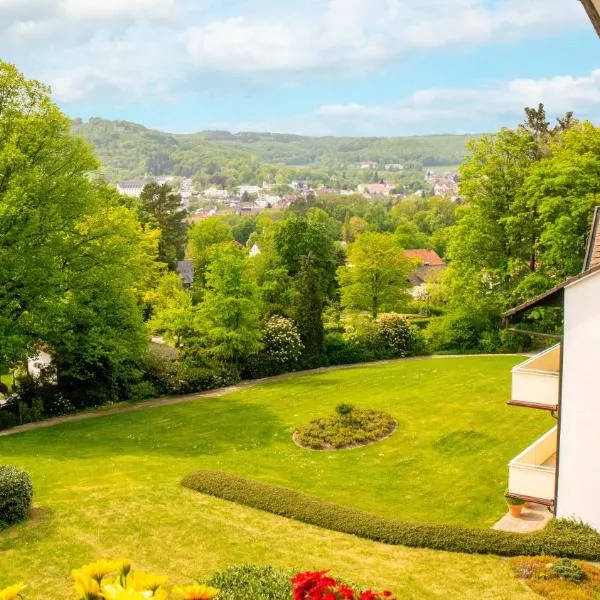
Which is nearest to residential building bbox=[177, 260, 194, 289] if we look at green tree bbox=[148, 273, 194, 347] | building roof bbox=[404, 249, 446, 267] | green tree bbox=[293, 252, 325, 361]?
building roof bbox=[404, 249, 446, 267]

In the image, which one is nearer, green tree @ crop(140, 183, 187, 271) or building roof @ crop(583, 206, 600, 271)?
building roof @ crop(583, 206, 600, 271)

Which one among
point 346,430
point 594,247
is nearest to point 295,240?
point 346,430

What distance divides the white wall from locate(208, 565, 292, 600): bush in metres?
7.75

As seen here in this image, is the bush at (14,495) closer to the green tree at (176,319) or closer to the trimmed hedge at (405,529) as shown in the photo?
the trimmed hedge at (405,529)

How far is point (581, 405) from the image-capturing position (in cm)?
1641

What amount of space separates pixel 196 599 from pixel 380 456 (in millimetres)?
21456

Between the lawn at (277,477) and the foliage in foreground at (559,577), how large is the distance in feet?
1.13

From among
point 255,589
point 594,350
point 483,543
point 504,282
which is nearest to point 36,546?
point 255,589

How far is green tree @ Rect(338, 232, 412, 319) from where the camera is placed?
5128 centimetres

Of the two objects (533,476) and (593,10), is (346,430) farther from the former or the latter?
(593,10)

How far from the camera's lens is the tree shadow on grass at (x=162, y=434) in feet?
85.6

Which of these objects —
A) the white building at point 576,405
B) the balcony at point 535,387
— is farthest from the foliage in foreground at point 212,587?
the balcony at point 535,387

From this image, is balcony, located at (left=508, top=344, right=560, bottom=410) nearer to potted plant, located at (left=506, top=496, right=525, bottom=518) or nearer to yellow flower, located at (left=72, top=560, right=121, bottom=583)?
potted plant, located at (left=506, top=496, right=525, bottom=518)

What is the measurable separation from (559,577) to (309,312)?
29.0m
